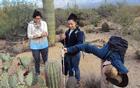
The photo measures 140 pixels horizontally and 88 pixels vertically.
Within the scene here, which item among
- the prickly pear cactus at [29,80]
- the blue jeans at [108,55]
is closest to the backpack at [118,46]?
the blue jeans at [108,55]

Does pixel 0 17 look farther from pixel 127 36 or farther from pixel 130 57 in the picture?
pixel 130 57

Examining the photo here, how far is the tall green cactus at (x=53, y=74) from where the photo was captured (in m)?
8.76

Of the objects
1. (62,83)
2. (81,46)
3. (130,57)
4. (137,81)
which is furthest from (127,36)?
(81,46)

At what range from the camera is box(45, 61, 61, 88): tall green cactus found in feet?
28.7

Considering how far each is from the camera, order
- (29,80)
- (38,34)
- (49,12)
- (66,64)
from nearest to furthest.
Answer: (29,80) < (66,64) < (38,34) < (49,12)

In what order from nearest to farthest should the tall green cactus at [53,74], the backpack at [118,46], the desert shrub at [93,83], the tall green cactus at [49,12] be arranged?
the backpack at [118,46] → the tall green cactus at [53,74] → the desert shrub at [93,83] → the tall green cactus at [49,12]

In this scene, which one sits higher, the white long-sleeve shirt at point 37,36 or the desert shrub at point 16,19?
the white long-sleeve shirt at point 37,36

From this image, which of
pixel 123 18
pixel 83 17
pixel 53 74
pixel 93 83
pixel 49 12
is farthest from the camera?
pixel 83 17

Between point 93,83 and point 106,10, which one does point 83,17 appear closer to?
point 106,10

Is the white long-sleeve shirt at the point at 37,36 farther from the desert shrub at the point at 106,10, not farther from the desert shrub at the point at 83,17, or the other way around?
A: the desert shrub at the point at 106,10

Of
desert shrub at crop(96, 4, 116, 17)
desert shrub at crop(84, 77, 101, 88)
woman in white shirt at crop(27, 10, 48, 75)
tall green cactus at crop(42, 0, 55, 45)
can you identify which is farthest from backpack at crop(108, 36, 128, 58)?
desert shrub at crop(96, 4, 116, 17)

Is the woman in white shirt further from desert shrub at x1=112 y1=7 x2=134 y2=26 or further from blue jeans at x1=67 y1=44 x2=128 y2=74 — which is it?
desert shrub at x1=112 y1=7 x2=134 y2=26

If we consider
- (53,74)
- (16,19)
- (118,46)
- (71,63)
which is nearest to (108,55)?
(118,46)

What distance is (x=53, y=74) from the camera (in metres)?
8.80
